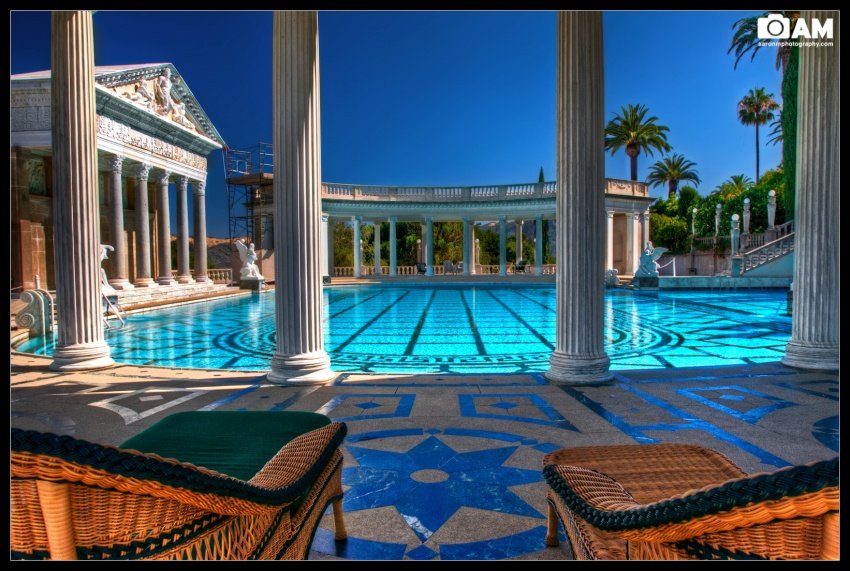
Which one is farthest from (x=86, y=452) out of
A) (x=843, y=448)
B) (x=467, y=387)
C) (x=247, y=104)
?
(x=247, y=104)

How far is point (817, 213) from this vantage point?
23.1 feet

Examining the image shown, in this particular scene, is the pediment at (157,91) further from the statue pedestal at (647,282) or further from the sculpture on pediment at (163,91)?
the statue pedestal at (647,282)

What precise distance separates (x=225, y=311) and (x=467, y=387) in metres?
15.4

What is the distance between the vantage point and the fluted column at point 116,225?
22.8 meters

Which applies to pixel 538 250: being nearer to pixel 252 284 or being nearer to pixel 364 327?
pixel 252 284

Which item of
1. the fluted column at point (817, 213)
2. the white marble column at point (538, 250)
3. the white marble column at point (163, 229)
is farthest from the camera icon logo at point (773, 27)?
the white marble column at point (538, 250)

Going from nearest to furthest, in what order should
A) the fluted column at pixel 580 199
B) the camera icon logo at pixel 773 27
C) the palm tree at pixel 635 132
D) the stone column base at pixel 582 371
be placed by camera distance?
the camera icon logo at pixel 773 27
the fluted column at pixel 580 199
the stone column base at pixel 582 371
the palm tree at pixel 635 132

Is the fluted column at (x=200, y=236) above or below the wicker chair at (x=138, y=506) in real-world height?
above

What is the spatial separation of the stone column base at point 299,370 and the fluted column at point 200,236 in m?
24.7

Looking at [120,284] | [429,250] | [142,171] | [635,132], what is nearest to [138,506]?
[120,284]

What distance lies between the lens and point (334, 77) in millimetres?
64875

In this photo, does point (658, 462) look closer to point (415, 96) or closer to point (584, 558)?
point (584, 558)

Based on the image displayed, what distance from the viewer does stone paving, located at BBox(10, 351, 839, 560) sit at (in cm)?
304

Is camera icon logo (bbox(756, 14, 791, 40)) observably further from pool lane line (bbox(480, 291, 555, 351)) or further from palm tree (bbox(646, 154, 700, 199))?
palm tree (bbox(646, 154, 700, 199))
